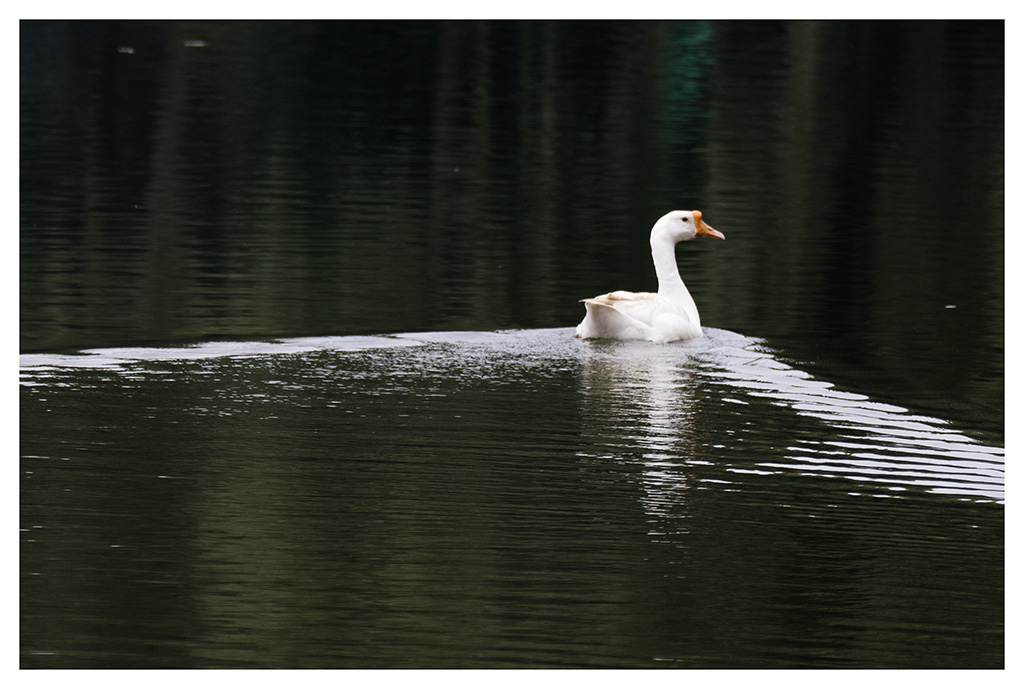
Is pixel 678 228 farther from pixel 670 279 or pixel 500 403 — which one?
pixel 500 403

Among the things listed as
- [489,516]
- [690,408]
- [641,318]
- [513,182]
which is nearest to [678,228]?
[641,318]

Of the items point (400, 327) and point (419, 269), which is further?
point (419, 269)

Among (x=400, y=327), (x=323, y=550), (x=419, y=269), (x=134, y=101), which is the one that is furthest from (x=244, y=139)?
(x=323, y=550)

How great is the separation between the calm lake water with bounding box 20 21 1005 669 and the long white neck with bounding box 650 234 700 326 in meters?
0.33

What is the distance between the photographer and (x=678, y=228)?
40.8 ft

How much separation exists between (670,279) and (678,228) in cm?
57

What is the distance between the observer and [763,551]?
6918 mm

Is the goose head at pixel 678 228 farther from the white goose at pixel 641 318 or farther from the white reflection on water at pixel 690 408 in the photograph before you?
the white reflection on water at pixel 690 408

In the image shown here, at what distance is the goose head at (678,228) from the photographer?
12.4 meters

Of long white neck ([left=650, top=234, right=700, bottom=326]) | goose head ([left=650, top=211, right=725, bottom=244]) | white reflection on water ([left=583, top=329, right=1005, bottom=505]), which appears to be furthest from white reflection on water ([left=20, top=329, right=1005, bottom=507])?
goose head ([left=650, top=211, right=725, bottom=244])

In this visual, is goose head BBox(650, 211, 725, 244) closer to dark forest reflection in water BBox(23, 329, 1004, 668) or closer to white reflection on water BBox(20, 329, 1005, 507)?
white reflection on water BBox(20, 329, 1005, 507)

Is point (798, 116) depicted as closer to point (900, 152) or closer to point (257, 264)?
point (900, 152)

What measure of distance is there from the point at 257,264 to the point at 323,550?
7.74m

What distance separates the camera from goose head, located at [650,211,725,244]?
487 inches
